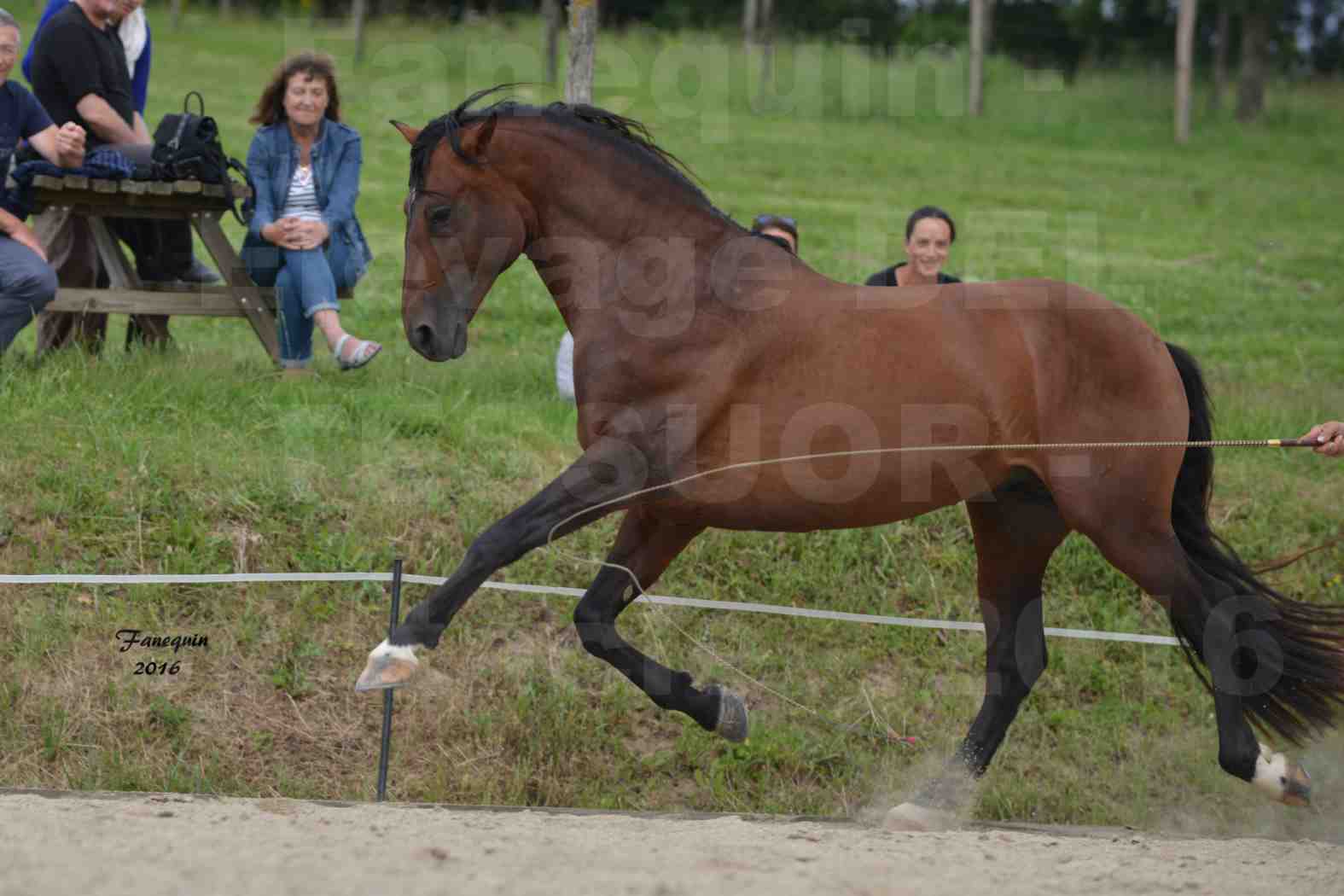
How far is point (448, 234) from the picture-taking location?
15.2 feet

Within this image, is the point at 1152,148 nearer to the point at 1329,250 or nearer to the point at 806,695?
the point at 1329,250

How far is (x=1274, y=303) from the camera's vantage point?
12.9 metres

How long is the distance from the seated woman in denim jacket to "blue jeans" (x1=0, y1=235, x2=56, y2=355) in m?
1.08

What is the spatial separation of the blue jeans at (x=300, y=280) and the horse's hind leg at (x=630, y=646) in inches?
122

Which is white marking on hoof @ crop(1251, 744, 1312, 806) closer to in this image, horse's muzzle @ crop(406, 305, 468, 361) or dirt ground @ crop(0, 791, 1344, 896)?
dirt ground @ crop(0, 791, 1344, 896)

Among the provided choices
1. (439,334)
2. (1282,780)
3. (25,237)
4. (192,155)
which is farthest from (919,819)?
(25,237)

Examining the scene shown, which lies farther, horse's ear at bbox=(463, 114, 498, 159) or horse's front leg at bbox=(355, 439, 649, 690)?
horse's ear at bbox=(463, 114, 498, 159)

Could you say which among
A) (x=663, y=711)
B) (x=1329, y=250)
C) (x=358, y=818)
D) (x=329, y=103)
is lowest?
(x=663, y=711)

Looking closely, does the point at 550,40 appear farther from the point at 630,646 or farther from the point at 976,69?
the point at 630,646

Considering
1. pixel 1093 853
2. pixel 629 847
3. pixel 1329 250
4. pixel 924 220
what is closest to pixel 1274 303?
pixel 1329 250

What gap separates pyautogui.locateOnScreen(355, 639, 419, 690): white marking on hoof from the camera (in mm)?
4246

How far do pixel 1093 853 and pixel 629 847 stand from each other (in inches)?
53.2

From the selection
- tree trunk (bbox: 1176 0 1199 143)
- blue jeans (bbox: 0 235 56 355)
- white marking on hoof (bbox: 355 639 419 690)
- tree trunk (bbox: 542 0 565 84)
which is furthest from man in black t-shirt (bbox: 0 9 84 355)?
tree trunk (bbox: 1176 0 1199 143)

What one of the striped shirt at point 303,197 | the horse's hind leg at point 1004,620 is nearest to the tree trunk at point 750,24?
the striped shirt at point 303,197
